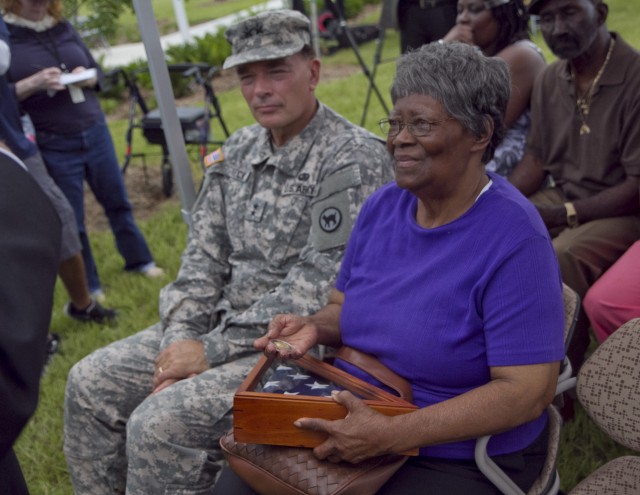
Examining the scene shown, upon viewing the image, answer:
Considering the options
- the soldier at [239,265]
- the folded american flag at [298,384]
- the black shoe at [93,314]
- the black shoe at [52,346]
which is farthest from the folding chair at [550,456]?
the black shoe at [93,314]

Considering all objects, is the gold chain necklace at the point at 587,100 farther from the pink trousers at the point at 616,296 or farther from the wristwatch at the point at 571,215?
the pink trousers at the point at 616,296

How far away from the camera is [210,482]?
234 centimetres

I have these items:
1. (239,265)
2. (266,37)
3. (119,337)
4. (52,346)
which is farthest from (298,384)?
(52,346)

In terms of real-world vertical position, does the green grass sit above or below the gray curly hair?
below

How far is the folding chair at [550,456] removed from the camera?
1781 millimetres

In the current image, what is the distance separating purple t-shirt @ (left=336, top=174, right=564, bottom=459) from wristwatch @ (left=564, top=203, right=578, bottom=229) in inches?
42.5

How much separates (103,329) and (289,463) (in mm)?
2941

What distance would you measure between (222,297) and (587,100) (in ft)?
5.62

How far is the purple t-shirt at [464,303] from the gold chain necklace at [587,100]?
118 centimetres

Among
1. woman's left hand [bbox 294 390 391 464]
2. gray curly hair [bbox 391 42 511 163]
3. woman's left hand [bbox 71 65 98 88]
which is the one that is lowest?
woman's left hand [bbox 294 390 391 464]

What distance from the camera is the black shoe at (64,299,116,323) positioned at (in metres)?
4.55

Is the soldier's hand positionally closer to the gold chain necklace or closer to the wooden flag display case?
the wooden flag display case

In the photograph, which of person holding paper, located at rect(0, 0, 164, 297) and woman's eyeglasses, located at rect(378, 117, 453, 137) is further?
person holding paper, located at rect(0, 0, 164, 297)

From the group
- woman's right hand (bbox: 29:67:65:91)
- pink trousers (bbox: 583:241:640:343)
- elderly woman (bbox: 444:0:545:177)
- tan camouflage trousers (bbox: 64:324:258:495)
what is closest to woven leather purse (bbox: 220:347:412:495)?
tan camouflage trousers (bbox: 64:324:258:495)
